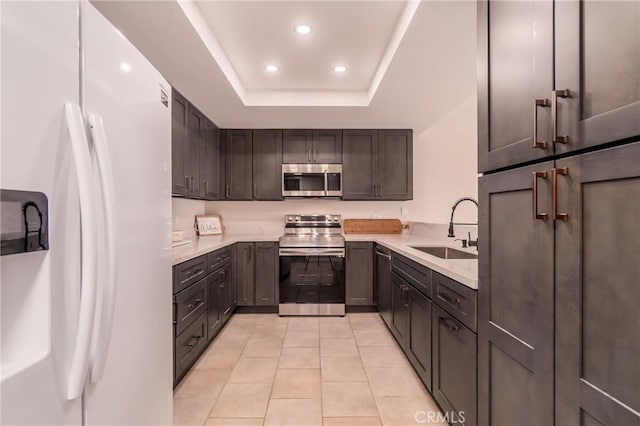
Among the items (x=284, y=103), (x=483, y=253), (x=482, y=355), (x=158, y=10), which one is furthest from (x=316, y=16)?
(x=482, y=355)

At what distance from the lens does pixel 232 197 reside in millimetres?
3986

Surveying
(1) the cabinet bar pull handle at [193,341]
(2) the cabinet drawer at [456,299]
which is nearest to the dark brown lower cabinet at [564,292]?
(2) the cabinet drawer at [456,299]

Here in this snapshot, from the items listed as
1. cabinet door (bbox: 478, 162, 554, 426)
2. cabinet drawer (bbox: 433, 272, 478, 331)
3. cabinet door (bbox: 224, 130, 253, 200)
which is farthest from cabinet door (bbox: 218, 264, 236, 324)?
cabinet door (bbox: 478, 162, 554, 426)

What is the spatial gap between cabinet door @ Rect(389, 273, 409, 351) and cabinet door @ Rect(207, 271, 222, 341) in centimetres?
165

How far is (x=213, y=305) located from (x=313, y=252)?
1.21m

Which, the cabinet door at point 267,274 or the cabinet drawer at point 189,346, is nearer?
the cabinet drawer at point 189,346

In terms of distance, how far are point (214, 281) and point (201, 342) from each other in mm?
550

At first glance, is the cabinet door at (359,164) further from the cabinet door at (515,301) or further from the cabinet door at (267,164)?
the cabinet door at (515,301)

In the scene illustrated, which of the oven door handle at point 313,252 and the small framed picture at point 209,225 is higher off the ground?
the small framed picture at point 209,225

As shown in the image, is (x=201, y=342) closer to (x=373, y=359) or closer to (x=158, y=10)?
(x=373, y=359)

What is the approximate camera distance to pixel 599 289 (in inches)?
30.2

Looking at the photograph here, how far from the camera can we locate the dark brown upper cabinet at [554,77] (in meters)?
0.71

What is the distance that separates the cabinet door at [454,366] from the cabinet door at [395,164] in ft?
7.96

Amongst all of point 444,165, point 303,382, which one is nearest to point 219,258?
point 303,382
